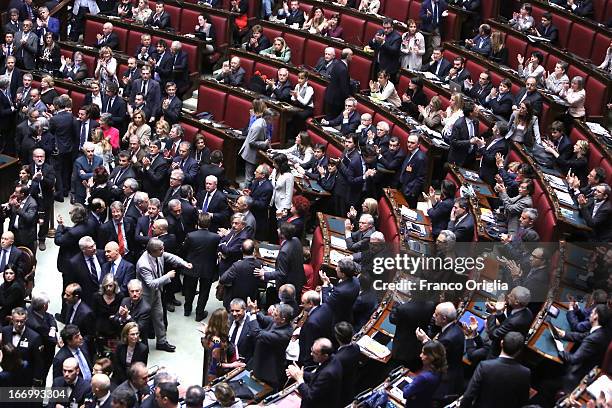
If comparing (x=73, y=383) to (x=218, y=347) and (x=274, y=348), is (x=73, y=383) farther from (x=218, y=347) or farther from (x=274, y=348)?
(x=274, y=348)

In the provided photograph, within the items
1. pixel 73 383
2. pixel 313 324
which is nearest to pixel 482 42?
pixel 313 324

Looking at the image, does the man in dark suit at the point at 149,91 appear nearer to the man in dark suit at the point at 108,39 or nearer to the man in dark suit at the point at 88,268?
the man in dark suit at the point at 108,39

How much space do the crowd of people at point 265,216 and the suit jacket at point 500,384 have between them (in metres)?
0.02

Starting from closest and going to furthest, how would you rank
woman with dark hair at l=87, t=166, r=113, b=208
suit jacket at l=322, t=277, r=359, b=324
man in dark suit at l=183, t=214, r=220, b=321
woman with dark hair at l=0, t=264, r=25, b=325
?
suit jacket at l=322, t=277, r=359, b=324, woman with dark hair at l=0, t=264, r=25, b=325, man in dark suit at l=183, t=214, r=220, b=321, woman with dark hair at l=87, t=166, r=113, b=208

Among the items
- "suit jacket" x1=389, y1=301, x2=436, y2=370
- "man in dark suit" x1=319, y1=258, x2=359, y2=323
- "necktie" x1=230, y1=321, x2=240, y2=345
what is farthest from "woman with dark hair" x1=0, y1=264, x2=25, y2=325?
"suit jacket" x1=389, y1=301, x2=436, y2=370

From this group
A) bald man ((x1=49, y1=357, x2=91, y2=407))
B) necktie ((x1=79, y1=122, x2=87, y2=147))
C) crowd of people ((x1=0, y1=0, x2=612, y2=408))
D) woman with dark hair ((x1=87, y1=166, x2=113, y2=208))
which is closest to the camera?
bald man ((x1=49, y1=357, x2=91, y2=407))

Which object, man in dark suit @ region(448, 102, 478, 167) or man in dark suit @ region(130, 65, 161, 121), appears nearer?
man in dark suit @ region(448, 102, 478, 167)

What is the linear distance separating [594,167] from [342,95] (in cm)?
376

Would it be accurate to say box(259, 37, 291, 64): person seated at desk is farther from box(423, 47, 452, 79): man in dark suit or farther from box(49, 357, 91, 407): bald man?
box(49, 357, 91, 407): bald man

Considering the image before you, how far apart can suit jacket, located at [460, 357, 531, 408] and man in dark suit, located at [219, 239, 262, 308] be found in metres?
2.90

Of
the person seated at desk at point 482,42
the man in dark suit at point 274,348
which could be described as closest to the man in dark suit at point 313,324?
the man in dark suit at point 274,348

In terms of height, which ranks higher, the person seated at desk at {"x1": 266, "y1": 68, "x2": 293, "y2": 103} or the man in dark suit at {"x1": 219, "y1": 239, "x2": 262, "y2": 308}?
the person seated at desk at {"x1": 266, "y1": 68, "x2": 293, "y2": 103}

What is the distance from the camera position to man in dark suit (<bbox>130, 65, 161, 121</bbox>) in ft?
44.2

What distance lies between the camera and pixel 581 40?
1447cm
